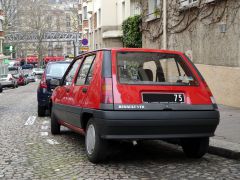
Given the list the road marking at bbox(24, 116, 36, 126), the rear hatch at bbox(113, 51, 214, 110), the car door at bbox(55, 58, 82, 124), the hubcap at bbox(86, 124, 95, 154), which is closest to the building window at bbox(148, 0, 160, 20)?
the road marking at bbox(24, 116, 36, 126)

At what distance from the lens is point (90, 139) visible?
6676 millimetres

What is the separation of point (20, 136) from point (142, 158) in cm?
323

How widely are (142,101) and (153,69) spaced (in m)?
0.86

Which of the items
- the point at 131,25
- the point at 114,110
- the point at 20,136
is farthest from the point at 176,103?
the point at 131,25

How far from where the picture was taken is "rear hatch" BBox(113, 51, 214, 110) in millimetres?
6211

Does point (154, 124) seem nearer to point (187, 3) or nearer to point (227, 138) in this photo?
point (227, 138)

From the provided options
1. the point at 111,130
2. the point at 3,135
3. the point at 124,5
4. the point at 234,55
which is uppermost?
the point at 124,5

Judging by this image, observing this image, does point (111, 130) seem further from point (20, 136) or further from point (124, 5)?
point (124, 5)

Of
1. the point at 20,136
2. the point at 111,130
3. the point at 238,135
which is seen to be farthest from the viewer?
the point at 20,136

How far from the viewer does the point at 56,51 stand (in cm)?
13025

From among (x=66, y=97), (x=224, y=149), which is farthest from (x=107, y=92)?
(x=224, y=149)

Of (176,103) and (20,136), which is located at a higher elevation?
(176,103)

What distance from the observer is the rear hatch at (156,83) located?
621cm

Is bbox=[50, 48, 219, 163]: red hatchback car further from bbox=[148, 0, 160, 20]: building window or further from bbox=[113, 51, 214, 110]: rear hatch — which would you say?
bbox=[148, 0, 160, 20]: building window
